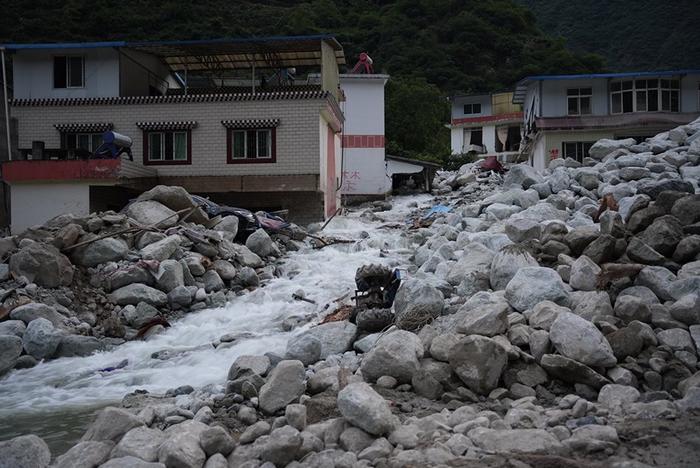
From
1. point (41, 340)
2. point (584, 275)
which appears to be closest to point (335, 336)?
point (584, 275)

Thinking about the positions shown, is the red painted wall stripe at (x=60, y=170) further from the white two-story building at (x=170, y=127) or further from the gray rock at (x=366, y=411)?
the gray rock at (x=366, y=411)

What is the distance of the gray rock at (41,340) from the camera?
10188 mm

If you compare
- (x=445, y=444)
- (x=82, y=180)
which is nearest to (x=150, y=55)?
(x=82, y=180)

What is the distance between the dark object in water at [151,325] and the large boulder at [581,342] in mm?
7097

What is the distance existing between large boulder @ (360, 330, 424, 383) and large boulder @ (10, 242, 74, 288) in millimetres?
7564

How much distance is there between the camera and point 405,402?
656cm

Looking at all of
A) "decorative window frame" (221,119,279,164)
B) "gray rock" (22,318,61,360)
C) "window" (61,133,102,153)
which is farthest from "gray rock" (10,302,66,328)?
"window" (61,133,102,153)

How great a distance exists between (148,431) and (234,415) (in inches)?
40.0

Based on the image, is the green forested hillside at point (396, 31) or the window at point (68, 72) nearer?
the window at point (68, 72)

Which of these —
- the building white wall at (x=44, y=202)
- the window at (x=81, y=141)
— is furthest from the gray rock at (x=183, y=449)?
the window at (x=81, y=141)

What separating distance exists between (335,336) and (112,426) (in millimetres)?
3358

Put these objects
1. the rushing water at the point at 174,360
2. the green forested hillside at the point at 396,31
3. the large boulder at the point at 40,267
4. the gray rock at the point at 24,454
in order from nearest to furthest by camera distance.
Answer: the gray rock at the point at 24,454, the rushing water at the point at 174,360, the large boulder at the point at 40,267, the green forested hillside at the point at 396,31

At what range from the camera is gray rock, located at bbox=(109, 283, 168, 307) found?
12250mm

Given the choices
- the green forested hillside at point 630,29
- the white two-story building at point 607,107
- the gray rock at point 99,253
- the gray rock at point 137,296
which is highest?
the green forested hillside at point 630,29
